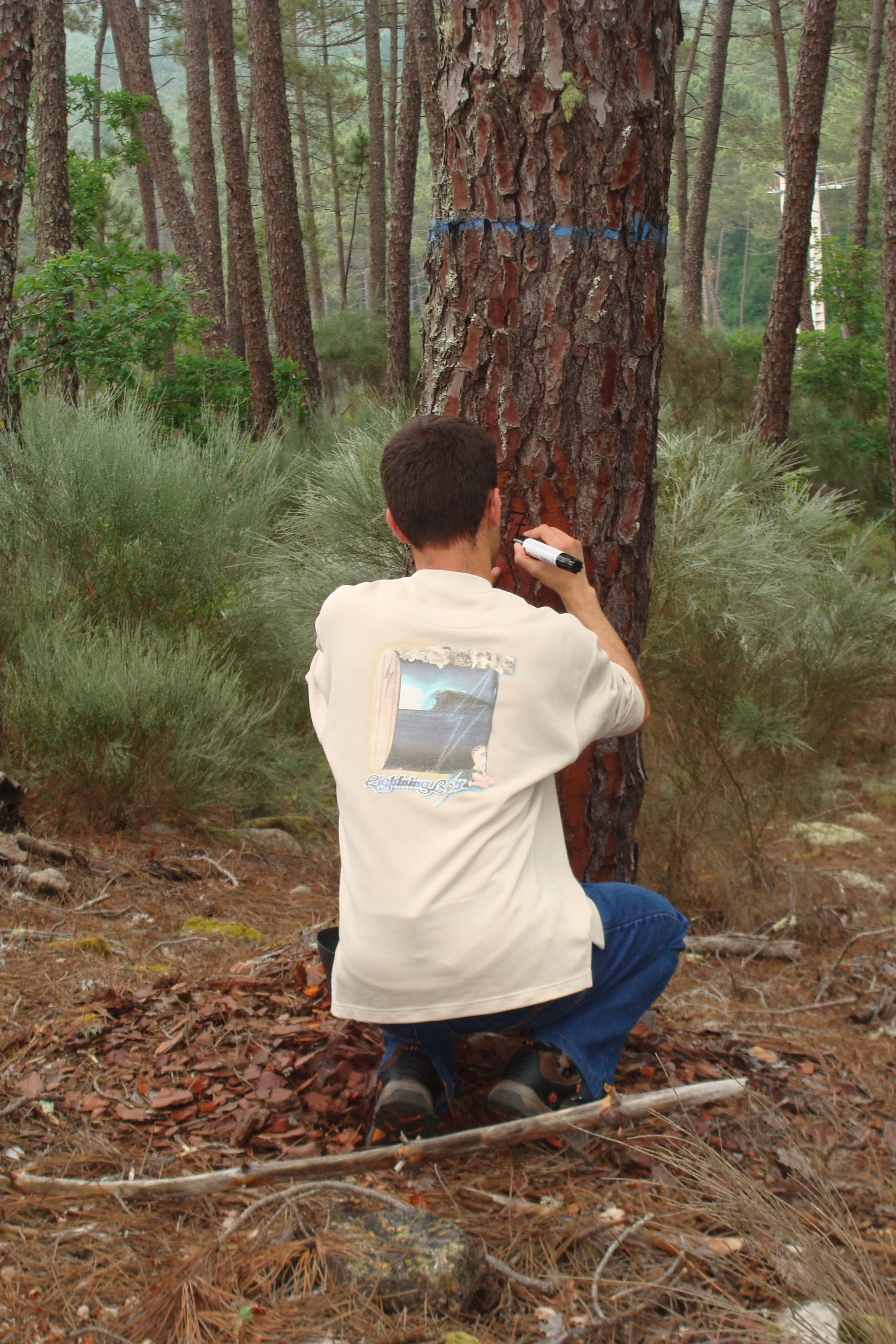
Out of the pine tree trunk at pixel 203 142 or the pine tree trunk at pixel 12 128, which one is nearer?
the pine tree trunk at pixel 12 128

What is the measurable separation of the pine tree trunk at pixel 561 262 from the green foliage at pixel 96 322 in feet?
20.7

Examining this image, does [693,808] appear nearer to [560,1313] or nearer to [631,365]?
[631,365]

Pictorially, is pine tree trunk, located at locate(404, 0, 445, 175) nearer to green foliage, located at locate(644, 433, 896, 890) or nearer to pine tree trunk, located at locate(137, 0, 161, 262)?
Result: green foliage, located at locate(644, 433, 896, 890)

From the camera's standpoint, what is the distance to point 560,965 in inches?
78.2

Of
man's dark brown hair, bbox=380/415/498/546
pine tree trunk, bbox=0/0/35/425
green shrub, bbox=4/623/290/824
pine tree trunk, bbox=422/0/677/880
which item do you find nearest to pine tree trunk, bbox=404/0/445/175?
pine tree trunk, bbox=0/0/35/425

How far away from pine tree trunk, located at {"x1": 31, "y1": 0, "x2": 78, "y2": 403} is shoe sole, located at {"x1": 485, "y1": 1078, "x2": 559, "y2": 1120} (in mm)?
8504

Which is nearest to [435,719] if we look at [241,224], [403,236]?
[241,224]

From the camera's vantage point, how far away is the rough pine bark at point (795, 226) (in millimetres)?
9734

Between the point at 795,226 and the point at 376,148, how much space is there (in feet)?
40.4

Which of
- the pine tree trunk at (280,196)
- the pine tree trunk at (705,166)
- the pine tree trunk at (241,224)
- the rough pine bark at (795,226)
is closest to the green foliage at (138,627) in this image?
the pine tree trunk at (241,224)

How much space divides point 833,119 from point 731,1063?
160ft

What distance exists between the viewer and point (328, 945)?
241cm

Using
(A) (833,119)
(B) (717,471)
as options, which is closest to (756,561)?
(B) (717,471)

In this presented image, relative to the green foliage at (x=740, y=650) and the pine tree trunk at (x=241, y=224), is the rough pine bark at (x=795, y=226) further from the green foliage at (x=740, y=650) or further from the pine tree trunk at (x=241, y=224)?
the pine tree trunk at (x=241, y=224)
